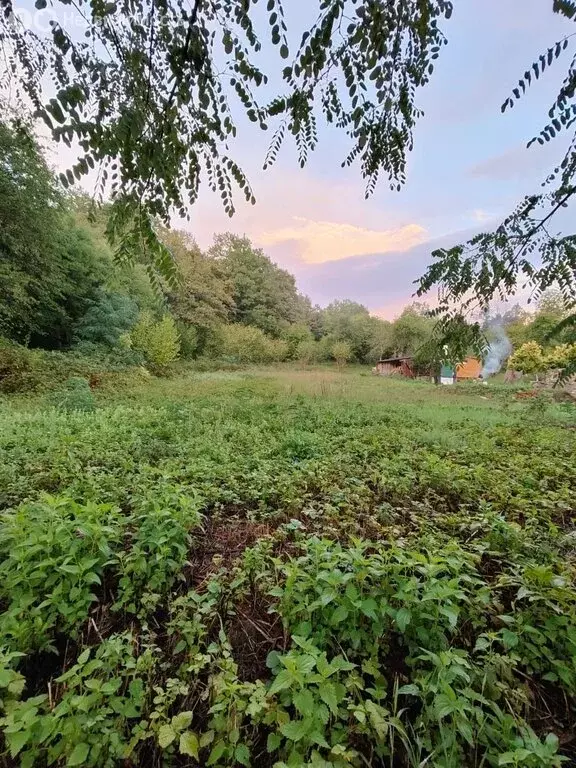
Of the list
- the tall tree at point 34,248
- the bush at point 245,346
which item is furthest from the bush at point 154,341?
the bush at point 245,346

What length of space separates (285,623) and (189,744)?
19.9 inches

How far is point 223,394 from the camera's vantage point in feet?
29.2

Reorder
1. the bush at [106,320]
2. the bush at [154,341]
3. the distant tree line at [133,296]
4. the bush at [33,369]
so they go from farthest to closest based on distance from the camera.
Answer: the bush at [154,341] < the bush at [106,320] < the distant tree line at [133,296] < the bush at [33,369]

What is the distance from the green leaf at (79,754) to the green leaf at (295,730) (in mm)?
613

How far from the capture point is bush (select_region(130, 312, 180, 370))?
51.0ft

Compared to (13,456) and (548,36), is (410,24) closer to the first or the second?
(548,36)

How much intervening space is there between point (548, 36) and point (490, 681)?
2.78 meters

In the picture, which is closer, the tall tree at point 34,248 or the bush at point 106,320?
the tall tree at point 34,248

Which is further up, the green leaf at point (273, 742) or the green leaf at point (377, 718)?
the green leaf at point (377, 718)

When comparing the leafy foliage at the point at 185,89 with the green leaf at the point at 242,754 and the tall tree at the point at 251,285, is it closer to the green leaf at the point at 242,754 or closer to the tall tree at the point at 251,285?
the green leaf at the point at 242,754

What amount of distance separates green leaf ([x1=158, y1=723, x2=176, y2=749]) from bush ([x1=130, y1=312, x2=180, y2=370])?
596 inches

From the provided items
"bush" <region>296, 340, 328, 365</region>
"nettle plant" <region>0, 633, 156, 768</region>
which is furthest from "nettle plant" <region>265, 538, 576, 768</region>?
"bush" <region>296, 340, 328, 365</region>

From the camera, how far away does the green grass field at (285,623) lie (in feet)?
3.70

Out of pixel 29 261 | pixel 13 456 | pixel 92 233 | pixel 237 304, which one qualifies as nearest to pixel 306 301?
pixel 237 304
